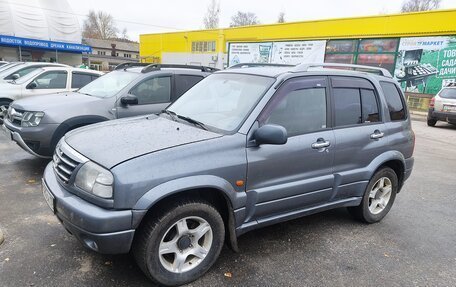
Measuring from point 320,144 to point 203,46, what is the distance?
3564 cm

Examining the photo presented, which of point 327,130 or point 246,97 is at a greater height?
point 246,97

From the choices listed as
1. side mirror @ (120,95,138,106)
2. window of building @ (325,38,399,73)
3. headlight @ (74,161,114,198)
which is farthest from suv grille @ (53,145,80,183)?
window of building @ (325,38,399,73)

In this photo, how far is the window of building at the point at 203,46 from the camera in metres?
36.4

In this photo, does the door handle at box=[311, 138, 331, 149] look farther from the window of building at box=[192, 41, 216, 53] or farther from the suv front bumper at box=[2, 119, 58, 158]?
the window of building at box=[192, 41, 216, 53]

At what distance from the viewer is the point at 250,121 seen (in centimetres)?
319

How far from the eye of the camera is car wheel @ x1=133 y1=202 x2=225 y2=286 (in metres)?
2.72

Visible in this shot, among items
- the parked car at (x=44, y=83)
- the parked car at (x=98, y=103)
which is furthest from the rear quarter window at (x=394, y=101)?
the parked car at (x=44, y=83)

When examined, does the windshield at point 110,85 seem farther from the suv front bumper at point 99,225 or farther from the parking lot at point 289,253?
the suv front bumper at point 99,225

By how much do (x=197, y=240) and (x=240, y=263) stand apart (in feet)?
1.89

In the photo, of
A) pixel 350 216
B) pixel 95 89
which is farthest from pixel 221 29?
pixel 350 216

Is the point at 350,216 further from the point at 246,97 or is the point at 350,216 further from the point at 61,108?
the point at 61,108

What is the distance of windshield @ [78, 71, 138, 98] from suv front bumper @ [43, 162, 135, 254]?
360 cm

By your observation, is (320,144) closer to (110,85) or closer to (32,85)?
(110,85)

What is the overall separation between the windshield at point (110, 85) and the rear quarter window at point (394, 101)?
4.04m
